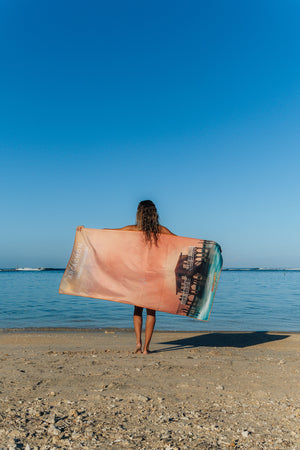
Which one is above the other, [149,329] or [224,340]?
[149,329]

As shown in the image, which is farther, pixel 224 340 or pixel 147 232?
pixel 224 340

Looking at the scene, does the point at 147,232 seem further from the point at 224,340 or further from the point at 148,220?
the point at 224,340

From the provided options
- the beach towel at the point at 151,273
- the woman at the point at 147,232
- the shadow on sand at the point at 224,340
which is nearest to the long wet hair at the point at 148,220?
the woman at the point at 147,232

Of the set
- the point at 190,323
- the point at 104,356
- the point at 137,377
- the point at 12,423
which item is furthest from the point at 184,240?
the point at 190,323

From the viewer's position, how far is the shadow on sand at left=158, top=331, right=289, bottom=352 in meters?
7.36

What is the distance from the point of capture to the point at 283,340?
323 inches

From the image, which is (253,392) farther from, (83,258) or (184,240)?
(83,258)

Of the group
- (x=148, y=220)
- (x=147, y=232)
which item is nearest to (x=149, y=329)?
(x=147, y=232)

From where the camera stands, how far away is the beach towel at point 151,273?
6.02m

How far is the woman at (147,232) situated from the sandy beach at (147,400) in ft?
1.01

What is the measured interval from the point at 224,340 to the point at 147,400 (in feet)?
16.9

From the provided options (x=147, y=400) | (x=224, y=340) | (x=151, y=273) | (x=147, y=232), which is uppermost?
(x=147, y=232)

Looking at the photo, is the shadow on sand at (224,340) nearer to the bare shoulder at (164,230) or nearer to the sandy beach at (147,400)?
the sandy beach at (147,400)

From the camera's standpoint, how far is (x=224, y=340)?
8.12 metres
